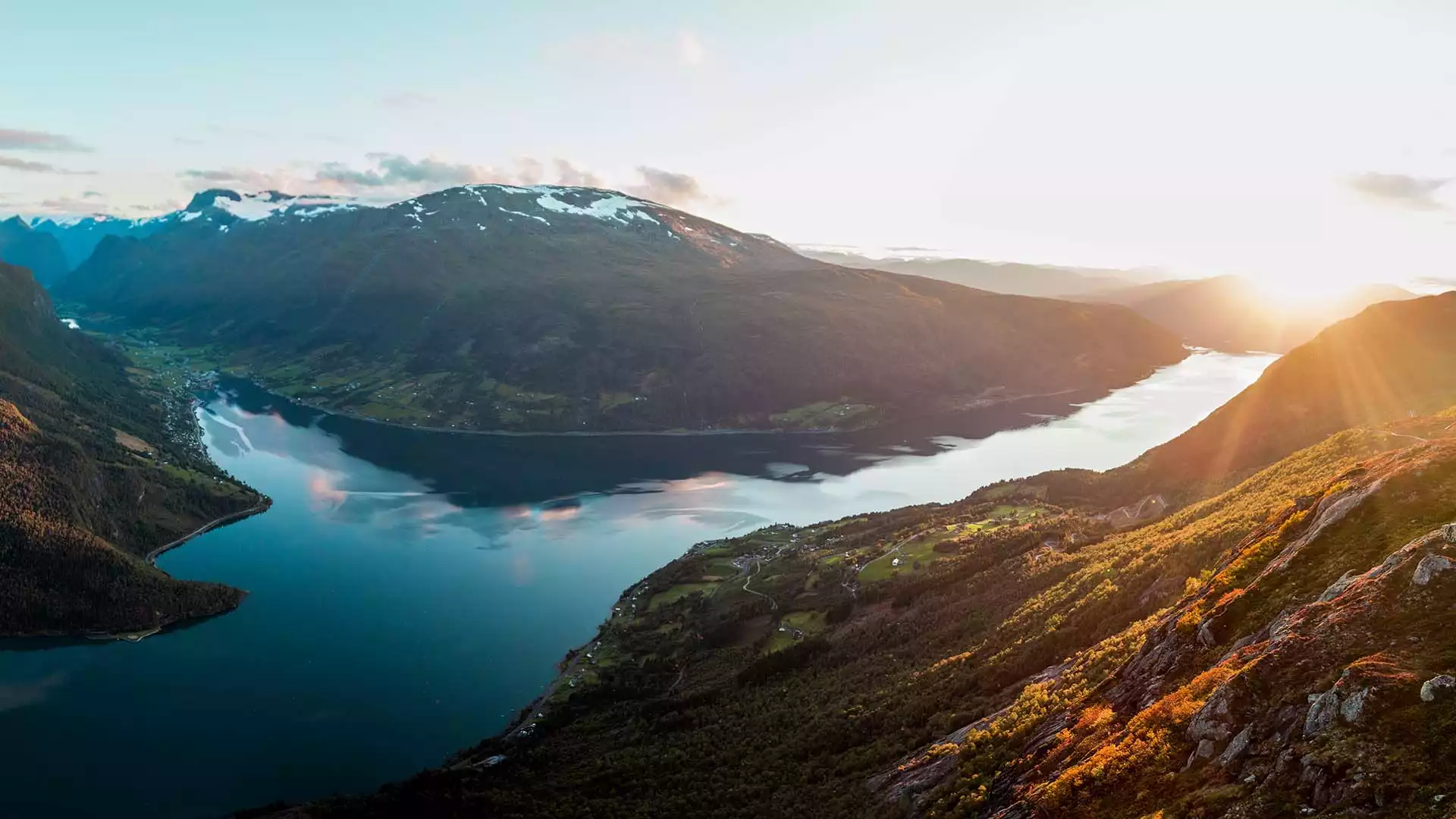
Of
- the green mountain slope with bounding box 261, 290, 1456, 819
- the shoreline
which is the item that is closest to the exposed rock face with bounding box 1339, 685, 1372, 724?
the green mountain slope with bounding box 261, 290, 1456, 819

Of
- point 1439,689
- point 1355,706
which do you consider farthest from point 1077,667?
point 1439,689

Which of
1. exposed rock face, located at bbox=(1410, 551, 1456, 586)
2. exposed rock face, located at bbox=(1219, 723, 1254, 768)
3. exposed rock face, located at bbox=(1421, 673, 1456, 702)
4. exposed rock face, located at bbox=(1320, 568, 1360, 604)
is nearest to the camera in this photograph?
exposed rock face, located at bbox=(1421, 673, 1456, 702)

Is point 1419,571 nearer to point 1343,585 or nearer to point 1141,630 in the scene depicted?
point 1343,585

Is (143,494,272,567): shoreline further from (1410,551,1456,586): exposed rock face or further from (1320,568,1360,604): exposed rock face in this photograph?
(1410,551,1456,586): exposed rock face

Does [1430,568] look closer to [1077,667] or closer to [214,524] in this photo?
[1077,667]

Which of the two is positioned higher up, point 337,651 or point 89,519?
point 89,519

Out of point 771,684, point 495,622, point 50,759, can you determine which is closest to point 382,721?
point 495,622

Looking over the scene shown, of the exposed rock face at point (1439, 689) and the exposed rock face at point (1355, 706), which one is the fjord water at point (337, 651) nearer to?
the exposed rock face at point (1355, 706)
